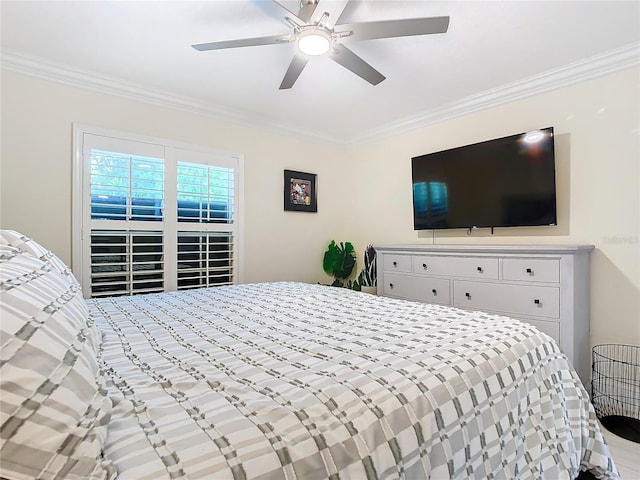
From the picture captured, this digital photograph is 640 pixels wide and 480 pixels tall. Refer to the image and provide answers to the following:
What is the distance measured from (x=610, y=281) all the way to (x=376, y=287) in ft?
6.33

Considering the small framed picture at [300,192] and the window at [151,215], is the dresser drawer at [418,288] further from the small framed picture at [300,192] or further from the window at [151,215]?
the window at [151,215]

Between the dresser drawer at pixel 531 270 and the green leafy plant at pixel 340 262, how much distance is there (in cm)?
182

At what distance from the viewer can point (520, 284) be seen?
2445mm

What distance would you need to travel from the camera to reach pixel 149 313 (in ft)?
5.63

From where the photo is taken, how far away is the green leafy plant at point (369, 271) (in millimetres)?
3826

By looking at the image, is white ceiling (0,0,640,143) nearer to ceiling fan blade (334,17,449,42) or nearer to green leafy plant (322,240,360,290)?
ceiling fan blade (334,17,449,42)

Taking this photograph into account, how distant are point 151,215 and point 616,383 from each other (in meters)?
3.86

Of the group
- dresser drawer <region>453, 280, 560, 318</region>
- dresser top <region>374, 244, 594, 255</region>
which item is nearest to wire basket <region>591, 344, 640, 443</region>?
dresser drawer <region>453, 280, 560, 318</region>

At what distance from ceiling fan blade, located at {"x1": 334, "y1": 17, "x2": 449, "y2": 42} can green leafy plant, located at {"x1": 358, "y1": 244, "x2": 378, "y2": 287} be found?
2.35m

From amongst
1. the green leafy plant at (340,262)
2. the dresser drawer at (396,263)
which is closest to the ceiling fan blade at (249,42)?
the dresser drawer at (396,263)

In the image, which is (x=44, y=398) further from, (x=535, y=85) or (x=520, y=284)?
(x=535, y=85)

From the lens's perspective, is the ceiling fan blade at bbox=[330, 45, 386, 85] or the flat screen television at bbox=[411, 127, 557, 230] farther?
the flat screen television at bbox=[411, 127, 557, 230]

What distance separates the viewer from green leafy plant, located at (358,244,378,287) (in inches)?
151

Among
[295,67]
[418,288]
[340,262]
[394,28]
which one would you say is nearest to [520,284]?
[418,288]
